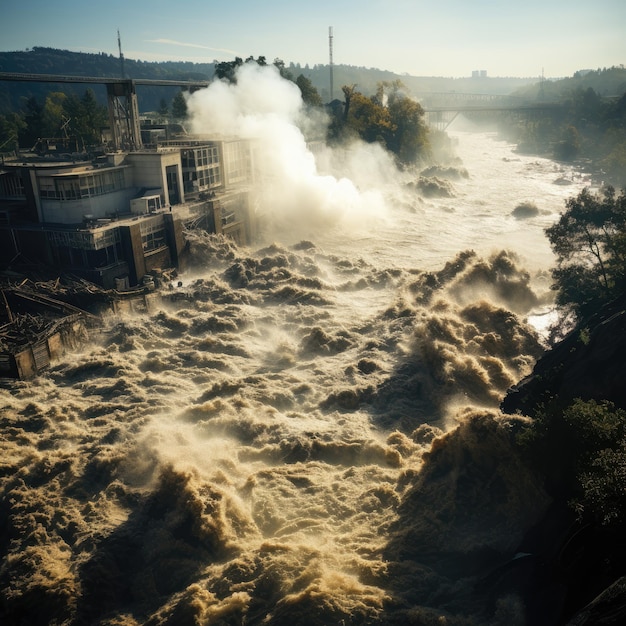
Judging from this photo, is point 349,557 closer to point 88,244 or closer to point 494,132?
point 88,244

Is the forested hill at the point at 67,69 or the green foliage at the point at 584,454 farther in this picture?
the forested hill at the point at 67,69

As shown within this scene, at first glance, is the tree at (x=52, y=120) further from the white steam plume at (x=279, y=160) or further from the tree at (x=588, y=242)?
the tree at (x=588, y=242)

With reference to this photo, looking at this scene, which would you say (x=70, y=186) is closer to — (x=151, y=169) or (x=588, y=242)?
(x=151, y=169)

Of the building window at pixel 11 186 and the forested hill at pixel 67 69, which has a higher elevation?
the forested hill at pixel 67 69

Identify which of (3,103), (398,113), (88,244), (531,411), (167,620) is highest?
(3,103)

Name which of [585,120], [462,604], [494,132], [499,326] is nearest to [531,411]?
[462,604]

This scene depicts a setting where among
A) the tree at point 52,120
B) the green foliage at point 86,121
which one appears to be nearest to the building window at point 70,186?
the green foliage at point 86,121

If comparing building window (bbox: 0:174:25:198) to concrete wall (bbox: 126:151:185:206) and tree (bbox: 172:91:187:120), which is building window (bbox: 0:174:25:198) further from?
tree (bbox: 172:91:187:120)
